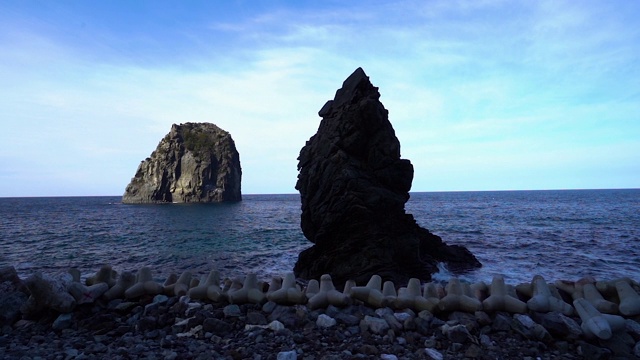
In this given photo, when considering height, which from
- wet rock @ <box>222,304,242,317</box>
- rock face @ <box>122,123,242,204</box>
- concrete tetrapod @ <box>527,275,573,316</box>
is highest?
rock face @ <box>122,123,242,204</box>

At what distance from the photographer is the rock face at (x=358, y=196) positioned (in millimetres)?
18594

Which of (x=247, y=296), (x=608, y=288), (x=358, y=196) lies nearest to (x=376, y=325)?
(x=247, y=296)

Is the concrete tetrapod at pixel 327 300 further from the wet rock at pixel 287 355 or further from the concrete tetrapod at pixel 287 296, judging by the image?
the wet rock at pixel 287 355

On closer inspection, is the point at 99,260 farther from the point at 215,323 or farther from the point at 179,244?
the point at 215,323

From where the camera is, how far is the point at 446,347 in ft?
20.8

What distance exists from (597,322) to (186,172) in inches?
5670

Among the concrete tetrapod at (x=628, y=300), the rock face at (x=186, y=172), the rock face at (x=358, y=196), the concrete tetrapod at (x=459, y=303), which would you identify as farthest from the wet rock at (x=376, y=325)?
the rock face at (x=186, y=172)

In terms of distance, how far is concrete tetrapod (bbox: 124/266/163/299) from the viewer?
27.4 ft

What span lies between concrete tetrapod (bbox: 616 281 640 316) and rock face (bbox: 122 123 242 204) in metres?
138

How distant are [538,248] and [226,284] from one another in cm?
2870

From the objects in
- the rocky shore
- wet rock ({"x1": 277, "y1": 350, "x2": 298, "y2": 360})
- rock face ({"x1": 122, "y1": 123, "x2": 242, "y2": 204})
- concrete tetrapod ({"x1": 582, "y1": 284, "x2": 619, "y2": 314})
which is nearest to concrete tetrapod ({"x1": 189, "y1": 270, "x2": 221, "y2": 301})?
the rocky shore

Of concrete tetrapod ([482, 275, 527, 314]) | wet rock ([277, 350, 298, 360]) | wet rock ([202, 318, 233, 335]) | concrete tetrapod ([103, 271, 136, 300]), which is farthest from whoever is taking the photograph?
concrete tetrapod ([103, 271, 136, 300])

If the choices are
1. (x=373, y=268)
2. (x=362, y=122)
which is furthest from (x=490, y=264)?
(x=362, y=122)

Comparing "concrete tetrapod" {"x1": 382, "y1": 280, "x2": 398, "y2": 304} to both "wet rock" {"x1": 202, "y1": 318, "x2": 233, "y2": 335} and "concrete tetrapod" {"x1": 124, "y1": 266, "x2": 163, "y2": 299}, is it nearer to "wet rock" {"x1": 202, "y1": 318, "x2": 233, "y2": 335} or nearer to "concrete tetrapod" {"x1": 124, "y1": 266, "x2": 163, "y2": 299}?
"wet rock" {"x1": 202, "y1": 318, "x2": 233, "y2": 335}
